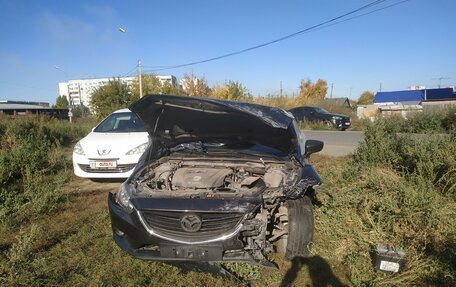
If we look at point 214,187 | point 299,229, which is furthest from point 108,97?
point 299,229

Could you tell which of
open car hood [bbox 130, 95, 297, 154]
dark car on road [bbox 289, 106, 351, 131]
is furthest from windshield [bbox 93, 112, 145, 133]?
dark car on road [bbox 289, 106, 351, 131]

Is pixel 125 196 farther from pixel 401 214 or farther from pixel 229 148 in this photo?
pixel 401 214

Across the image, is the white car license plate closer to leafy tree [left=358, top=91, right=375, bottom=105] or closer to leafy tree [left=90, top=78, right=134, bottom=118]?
leafy tree [left=90, top=78, right=134, bottom=118]

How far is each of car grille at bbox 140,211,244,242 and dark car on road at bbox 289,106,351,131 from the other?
56.5 feet

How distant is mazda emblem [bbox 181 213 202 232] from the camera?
271 cm

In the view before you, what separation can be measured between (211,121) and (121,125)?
3.78m

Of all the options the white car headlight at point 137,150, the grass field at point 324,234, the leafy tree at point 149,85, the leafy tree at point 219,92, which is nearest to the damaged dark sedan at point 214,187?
the grass field at point 324,234

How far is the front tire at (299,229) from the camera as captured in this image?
2957 mm

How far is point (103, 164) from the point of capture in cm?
586

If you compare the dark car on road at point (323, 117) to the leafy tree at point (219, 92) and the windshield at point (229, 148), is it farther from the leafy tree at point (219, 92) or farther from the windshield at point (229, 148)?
the windshield at point (229, 148)

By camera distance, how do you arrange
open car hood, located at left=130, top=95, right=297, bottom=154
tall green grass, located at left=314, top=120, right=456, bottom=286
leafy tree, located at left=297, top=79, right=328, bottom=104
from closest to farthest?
1. tall green grass, located at left=314, top=120, right=456, bottom=286
2. open car hood, located at left=130, top=95, right=297, bottom=154
3. leafy tree, located at left=297, top=79, right=328, bottom=104

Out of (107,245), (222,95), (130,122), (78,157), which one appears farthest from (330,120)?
(107,245)

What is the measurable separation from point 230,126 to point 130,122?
12.5ft

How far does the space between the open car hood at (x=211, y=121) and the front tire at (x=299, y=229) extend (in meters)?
0.83
